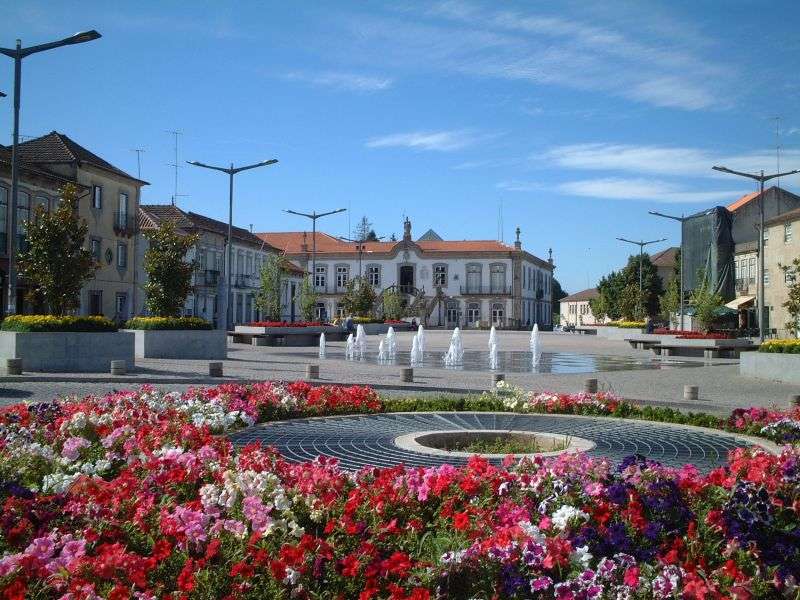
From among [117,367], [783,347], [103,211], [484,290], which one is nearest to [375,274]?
[484,290]

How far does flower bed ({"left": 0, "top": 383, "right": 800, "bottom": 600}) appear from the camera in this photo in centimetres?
392

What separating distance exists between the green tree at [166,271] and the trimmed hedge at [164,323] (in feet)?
1.79

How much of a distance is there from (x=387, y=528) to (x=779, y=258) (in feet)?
181

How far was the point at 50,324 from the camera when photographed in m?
19.5

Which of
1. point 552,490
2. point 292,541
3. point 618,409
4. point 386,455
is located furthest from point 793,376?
point 292,541

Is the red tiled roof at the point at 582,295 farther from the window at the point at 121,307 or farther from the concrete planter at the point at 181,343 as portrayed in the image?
the concrete planter at the point at 181,343

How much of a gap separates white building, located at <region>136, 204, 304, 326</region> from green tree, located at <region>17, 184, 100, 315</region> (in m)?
28.8

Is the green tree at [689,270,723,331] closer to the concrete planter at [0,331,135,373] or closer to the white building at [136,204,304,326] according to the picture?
the white building at [136,204,304,326]

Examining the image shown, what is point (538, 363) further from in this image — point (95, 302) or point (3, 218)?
point (95, 302)

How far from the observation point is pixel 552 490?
17.0 feet

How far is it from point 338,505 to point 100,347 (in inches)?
651

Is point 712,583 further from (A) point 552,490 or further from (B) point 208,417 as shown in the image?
(B) point 208,417

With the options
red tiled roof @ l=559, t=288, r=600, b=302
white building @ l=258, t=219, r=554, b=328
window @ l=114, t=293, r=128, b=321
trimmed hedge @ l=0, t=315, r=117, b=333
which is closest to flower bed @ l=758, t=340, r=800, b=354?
trimmed hedge @ l=0, t=315, r=117, b=333

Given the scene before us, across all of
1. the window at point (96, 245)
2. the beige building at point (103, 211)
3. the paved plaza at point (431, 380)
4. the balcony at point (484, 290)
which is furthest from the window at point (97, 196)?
the balcony at point (484, 290)
